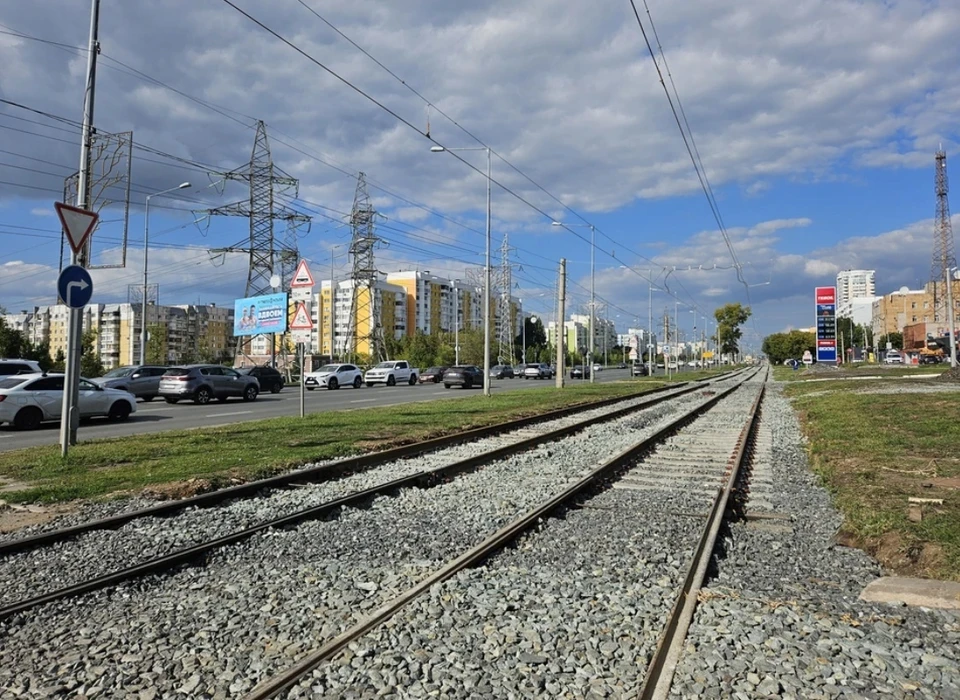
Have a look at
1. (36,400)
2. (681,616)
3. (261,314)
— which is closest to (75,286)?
(36,400)

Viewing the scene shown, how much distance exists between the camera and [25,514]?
291 inches

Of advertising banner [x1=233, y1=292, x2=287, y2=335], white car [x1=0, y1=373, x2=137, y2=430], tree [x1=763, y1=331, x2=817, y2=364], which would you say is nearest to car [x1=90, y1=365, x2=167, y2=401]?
advertising banner [x1=233, y1=292, x2=287, y2=335]

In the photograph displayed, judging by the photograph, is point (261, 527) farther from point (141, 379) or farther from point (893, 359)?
point (893, 359)

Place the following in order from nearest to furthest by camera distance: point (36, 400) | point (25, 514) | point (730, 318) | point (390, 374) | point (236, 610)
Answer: point (236, 610) < point (25, 514) < point (36, 400) < point (390, 374) < point (730, 318)

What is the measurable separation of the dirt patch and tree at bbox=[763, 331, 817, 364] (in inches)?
6077

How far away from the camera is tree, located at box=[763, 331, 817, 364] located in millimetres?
152000

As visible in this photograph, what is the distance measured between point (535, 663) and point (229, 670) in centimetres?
164

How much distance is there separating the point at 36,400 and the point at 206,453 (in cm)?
850

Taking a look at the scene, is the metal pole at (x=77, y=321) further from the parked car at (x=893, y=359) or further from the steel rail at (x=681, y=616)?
the parked car at (x=893, y=359)

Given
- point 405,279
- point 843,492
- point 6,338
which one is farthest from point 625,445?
point 405,279

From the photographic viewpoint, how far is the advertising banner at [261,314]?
1636 inches

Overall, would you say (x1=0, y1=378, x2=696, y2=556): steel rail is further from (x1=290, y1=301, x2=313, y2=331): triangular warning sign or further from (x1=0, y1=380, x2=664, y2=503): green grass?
(x1=290, y1=301, x2=313, y2=331): triangular warning sign

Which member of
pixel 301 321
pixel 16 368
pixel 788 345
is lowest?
pixel 16 368

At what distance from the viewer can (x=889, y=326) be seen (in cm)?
15850
